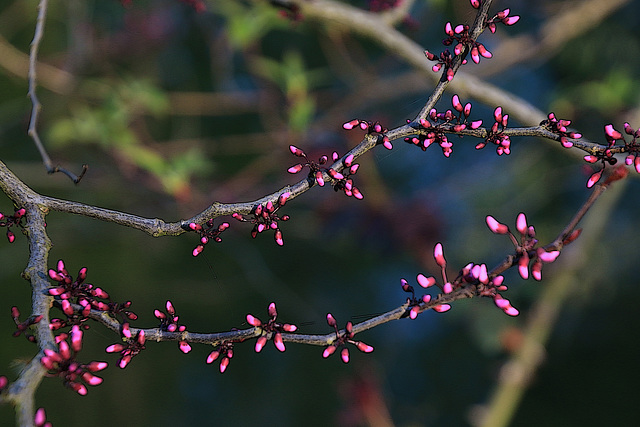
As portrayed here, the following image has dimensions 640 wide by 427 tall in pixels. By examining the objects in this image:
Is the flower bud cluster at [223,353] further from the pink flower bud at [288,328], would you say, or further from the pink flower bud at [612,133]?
the pink flower bud at [612,133]

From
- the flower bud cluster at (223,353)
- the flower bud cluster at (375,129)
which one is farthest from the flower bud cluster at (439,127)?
the flower bud cluster at (223,353)

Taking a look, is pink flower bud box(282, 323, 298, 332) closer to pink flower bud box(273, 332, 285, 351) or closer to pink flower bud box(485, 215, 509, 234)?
pink flower bud box(273, 332, 285, 351)

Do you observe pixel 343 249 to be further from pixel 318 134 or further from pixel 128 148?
pixel 128 148

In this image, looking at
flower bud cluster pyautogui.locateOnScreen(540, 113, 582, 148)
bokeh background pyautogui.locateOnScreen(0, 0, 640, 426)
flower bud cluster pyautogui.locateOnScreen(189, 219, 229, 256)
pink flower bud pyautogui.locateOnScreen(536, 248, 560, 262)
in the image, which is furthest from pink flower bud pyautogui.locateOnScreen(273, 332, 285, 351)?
bokeh background pyautogui.locateOnScreen(0, 0, 640, 426)

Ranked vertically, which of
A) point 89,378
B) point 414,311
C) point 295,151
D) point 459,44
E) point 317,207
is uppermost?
point 317,207

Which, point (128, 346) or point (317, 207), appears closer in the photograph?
point (128, 346)

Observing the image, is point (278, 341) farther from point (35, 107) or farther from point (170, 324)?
point (35, 107)

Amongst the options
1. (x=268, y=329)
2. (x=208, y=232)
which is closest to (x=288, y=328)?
(x=268, y=329)

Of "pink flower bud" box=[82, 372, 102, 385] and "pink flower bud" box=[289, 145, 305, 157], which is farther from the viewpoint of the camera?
"pink flower bud" box=[289, 145, 305, 157]

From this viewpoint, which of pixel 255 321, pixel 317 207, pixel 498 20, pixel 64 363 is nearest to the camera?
pixel 64 363
